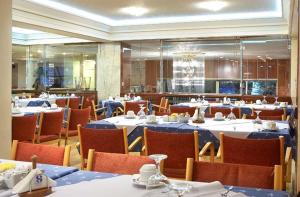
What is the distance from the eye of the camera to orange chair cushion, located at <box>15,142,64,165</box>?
2648 millimetres

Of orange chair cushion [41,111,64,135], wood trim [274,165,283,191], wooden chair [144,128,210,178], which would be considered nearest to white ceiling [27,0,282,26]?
orange chair cushion [41,111,64,135]

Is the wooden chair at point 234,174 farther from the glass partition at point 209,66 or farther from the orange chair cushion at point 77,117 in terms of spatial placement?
the glass partition at point 209,66

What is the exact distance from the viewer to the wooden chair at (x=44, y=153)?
2610 mm

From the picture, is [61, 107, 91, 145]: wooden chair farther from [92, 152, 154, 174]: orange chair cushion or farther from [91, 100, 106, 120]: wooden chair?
[92, 152, 154, 174]: orange chair cushion

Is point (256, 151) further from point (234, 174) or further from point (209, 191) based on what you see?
point (209, 191)

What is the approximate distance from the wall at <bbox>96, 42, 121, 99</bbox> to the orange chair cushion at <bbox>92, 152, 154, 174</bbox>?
9933 millimetres

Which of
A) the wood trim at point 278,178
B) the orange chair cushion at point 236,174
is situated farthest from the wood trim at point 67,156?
the wood trim at point 278,178

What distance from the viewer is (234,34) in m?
10.7

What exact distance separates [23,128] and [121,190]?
3.57m

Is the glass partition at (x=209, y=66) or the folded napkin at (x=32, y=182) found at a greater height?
the glass partition at (x=209, y=66)

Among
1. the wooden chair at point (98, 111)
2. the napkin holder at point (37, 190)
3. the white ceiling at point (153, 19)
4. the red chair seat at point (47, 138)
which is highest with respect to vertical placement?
the white ceiling at point (153, 19)

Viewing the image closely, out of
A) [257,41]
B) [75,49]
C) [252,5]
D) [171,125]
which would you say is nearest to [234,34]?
[257,41]

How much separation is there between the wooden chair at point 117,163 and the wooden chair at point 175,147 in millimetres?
1077

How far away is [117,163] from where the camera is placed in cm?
247
